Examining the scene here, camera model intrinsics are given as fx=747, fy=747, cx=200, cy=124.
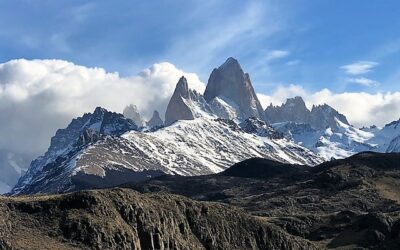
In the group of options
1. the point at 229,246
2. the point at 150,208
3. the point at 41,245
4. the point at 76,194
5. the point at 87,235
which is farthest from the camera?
the point at 229,246

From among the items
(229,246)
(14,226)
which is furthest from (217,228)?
(14,226)

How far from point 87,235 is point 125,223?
538 inches

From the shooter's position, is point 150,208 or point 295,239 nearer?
point 150,208

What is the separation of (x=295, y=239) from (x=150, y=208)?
54.7m

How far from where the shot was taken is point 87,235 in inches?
5438

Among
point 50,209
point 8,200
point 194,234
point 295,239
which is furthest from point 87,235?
point 295,239

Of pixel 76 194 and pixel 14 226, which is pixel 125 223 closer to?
pixel 76 194

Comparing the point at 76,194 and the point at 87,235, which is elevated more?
the point at 76,194

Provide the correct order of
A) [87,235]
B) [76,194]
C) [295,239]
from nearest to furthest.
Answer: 1. [87,235]
2. [76,194]
3. [295,239]

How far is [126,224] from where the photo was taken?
150 metres

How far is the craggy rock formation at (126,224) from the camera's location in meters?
135

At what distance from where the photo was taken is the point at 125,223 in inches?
5925

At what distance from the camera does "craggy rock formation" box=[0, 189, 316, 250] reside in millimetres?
135125

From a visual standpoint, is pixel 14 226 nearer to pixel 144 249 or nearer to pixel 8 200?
pixel 8 200
